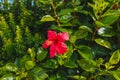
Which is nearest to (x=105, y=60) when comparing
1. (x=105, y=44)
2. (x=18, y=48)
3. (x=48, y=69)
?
(x=105, y=44)

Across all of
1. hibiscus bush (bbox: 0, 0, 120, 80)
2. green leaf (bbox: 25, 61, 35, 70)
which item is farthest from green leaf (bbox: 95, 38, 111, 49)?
green leaf (bbox: 25, 61, 35, 70)

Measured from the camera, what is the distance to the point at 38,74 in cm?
302

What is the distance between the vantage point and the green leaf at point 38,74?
3014 millimetres

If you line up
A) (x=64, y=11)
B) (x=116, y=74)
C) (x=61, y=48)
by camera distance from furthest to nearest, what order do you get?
(x=64, y=11), (x=116, y=74), (x=61, y=48)

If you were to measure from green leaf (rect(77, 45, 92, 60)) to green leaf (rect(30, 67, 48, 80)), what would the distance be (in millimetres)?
286

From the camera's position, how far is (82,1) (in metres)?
3.41

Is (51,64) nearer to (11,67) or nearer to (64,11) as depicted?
(11,67)

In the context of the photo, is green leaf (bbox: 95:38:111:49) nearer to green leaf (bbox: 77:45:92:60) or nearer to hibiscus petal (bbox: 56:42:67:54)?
green leaf (bbox: 77:45:92:60)

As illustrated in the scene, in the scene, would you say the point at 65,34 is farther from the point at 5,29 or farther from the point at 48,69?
the point at 5,29

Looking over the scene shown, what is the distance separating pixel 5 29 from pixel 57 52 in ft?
2.17

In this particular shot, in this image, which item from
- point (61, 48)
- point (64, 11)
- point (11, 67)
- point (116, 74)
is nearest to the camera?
point (61, 48)

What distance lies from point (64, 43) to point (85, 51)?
0.15 meters

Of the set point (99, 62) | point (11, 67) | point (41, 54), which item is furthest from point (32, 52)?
point (99, 62)

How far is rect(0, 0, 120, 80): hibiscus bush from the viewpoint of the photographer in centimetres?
300
